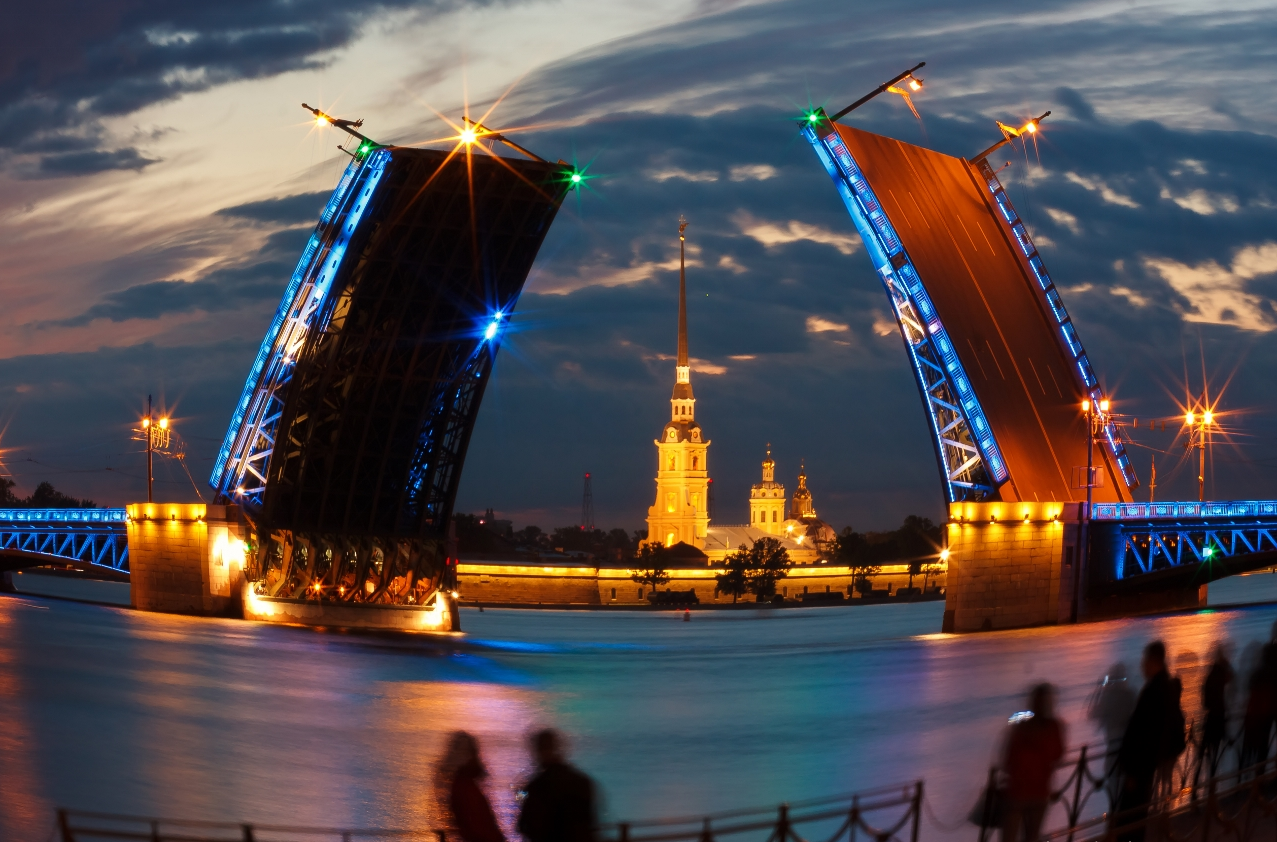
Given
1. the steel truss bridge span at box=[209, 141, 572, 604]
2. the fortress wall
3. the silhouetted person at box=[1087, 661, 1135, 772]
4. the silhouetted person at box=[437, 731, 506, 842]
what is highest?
the steel truss bridge span at box=[209, 141, 572, 604]

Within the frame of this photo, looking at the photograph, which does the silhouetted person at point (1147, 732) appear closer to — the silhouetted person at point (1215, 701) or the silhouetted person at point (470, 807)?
the silhouetted person at point (1215, 701)

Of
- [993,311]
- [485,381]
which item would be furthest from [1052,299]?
[485,381]

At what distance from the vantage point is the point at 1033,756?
11.4m

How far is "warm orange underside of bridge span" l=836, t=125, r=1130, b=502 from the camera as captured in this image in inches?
2063

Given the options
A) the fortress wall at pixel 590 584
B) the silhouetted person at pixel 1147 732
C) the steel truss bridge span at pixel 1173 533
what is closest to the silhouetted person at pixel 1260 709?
the silhouetted person at pixel 1147 732

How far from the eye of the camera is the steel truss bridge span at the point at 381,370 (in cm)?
4316

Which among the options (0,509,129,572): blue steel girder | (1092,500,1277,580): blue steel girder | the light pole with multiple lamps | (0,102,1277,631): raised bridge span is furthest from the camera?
(0,509,129,572): blue steel girder

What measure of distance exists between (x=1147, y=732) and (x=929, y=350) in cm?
4294

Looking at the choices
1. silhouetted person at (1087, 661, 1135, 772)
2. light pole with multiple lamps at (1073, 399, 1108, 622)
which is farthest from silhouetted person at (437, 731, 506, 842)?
light pole with multiple lamps at (1073, 399, 1108, 622)

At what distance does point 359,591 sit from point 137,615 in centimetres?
1252

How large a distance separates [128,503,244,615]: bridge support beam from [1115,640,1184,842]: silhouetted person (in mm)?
Result: 44690

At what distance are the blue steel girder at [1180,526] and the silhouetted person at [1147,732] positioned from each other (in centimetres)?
4685

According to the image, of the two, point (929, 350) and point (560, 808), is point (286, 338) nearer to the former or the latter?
point (929, 350)

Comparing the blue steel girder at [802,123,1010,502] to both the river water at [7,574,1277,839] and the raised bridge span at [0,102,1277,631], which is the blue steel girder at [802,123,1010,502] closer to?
the raised bridge span at [0,102,1277,631]
